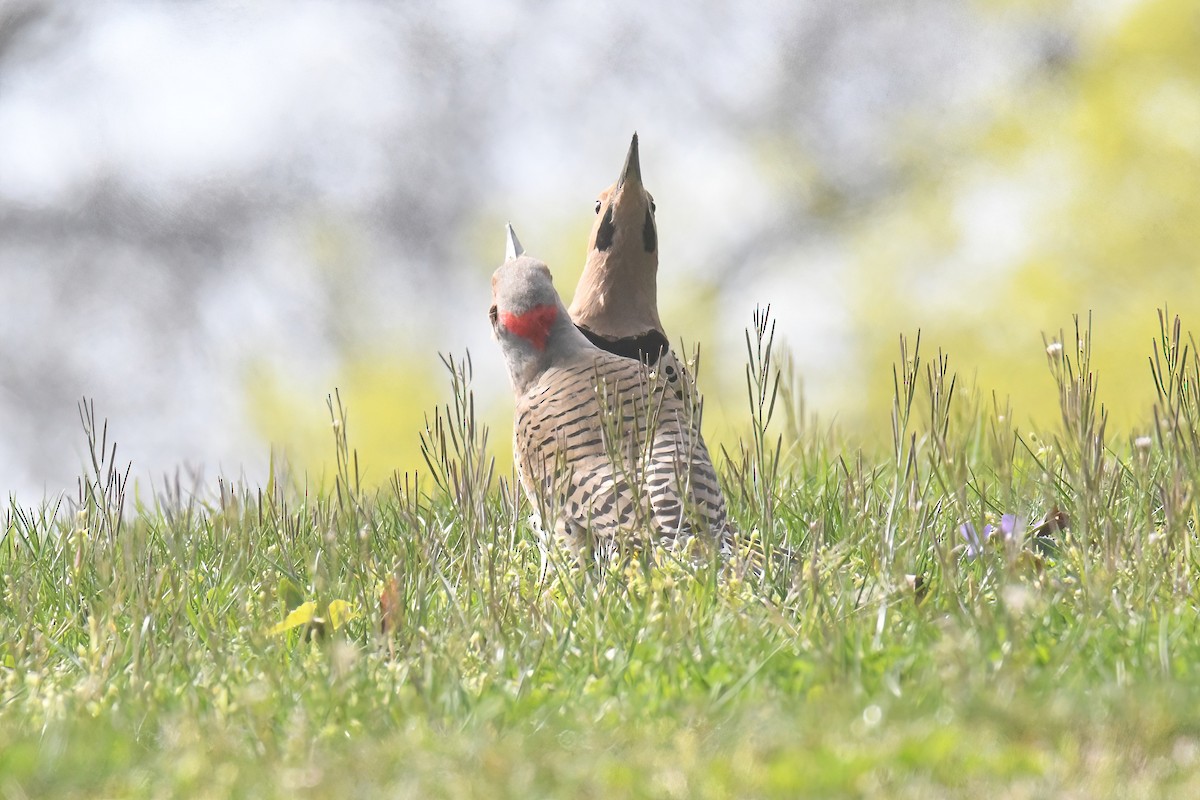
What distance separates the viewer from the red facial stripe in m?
3.96

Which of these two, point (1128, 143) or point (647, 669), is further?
point (1128, 143)

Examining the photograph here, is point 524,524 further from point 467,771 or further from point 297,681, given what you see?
point 467,771

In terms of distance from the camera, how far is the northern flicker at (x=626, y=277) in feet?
13.7

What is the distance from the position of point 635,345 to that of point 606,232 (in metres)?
0.36

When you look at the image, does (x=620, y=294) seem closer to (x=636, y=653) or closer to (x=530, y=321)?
(x=530, y=321)

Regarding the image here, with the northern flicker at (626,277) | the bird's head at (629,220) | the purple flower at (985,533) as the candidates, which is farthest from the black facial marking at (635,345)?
the purple flower at (985,533)

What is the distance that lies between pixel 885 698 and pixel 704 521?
1099mm

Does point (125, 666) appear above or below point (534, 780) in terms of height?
above

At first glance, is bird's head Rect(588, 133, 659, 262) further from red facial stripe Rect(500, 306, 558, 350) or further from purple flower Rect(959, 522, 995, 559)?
purple flower Rect(959, 522, 995, 559)

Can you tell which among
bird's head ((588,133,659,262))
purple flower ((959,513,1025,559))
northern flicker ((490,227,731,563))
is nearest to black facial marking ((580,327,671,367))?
northern flicker ((490,227,731,563))

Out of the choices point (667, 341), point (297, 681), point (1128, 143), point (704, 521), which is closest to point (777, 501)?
point (667, 341)

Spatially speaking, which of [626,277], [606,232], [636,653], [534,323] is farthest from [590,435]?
[636,653]

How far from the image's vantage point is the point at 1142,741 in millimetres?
2289

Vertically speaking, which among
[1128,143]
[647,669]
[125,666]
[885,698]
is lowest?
[885,698]
